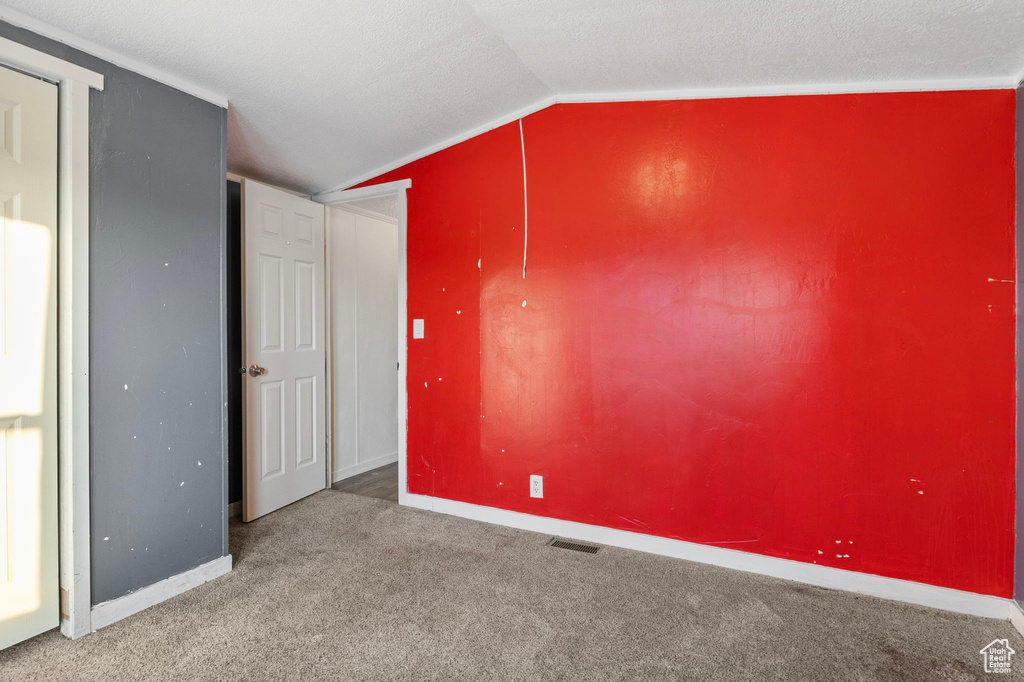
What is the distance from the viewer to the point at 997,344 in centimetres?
205

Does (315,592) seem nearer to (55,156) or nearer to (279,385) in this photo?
(279,385)

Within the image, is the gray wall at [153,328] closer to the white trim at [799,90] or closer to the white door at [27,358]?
the white door at [27,358]

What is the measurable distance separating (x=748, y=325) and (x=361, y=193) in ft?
8.43

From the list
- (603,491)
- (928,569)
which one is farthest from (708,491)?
(928,569)

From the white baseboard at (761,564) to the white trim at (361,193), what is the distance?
6.59 ft

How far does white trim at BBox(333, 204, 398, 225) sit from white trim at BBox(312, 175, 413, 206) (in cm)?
15

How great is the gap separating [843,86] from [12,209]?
3.22m

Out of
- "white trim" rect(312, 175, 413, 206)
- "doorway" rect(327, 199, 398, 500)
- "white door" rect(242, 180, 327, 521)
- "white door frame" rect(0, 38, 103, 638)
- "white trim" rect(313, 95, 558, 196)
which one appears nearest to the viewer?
"white door frame" rect(0, 38, 103, 638)

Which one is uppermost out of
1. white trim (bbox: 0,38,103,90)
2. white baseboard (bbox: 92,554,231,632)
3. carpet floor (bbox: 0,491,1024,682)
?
white trim (bbox: 0,38,103,90)

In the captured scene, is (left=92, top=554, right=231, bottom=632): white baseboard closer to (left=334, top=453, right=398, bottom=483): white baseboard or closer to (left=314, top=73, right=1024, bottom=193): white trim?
(left=334, top=453, right=398, bottom=483): white baseboard

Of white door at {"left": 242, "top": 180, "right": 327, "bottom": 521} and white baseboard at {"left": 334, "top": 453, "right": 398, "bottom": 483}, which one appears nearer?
white door at {"left": 242, "top": 180, "right": 327, "bottom": 521}

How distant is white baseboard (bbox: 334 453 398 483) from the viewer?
395 cm

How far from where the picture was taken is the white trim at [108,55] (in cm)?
178

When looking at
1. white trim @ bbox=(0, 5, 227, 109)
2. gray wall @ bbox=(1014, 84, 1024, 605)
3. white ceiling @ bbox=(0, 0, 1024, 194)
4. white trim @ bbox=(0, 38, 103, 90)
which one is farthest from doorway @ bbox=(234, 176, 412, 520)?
gray wall @ bbox=(1014, 84, 1024, 605)
